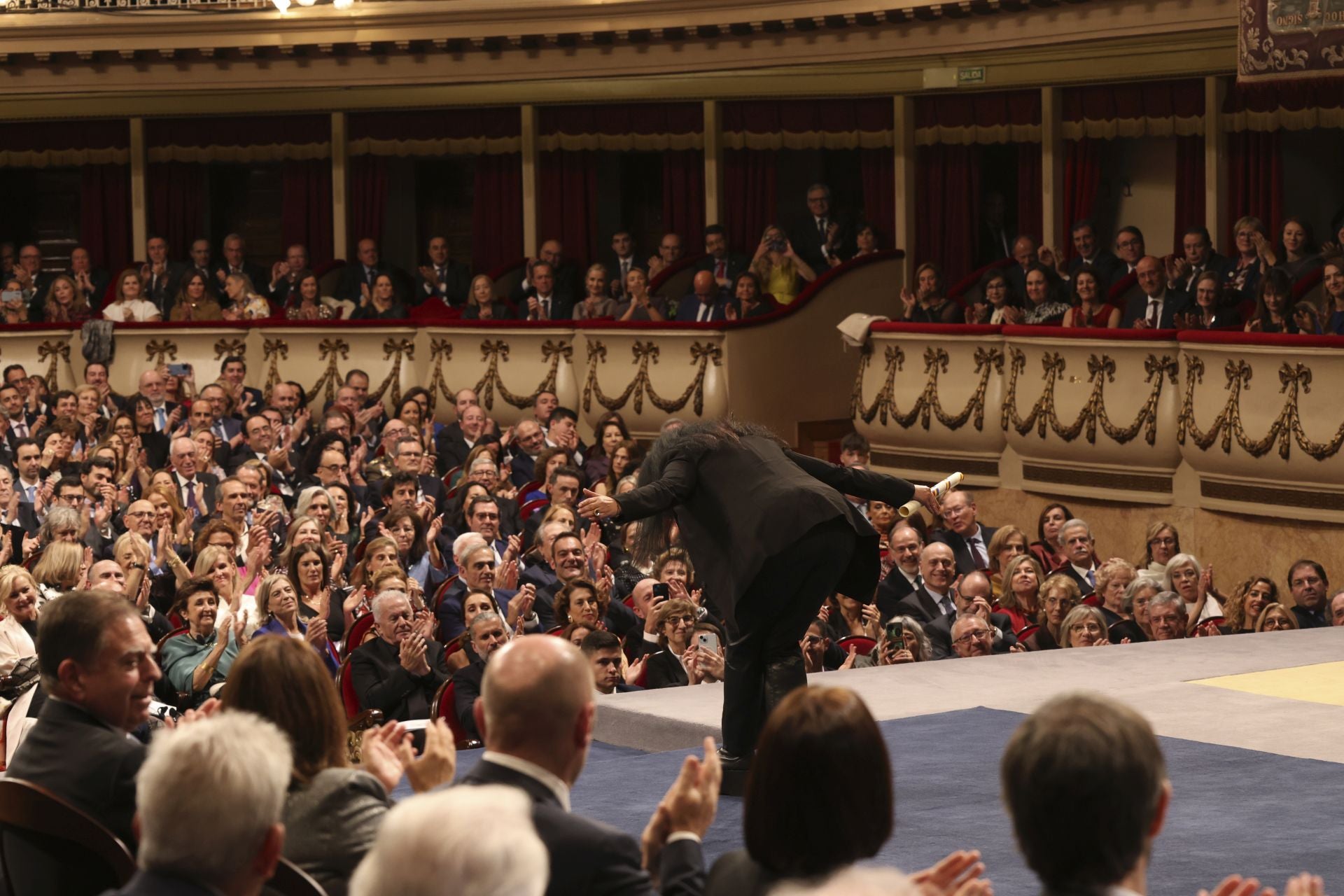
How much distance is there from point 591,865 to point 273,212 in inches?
622

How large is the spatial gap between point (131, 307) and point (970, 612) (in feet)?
31.2

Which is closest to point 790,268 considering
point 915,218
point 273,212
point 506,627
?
point 915,218

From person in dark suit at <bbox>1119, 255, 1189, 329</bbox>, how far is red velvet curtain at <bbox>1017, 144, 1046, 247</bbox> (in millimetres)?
2836

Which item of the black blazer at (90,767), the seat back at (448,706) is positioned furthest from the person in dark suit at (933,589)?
the black blazer at (90,767)

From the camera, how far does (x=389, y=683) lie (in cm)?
661

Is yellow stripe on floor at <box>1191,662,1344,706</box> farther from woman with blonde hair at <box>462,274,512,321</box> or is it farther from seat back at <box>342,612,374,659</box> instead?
woman with blonde hair at <box>462,274,512,321</box>

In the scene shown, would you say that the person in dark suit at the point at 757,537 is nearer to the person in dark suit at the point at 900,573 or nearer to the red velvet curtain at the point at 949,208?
the person in dark suit at the point at 900,573

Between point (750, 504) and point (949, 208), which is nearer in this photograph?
point (750, 504)

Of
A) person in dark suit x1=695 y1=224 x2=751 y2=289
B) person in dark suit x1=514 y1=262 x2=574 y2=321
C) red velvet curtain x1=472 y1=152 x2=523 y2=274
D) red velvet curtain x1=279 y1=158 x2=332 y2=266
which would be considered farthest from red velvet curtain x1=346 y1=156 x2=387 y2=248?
person in dark suit x1=695 y1=224 x2=751 y2=289

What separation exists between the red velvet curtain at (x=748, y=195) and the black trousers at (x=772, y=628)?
10694mm

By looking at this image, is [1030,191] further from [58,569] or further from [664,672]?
[58,569]

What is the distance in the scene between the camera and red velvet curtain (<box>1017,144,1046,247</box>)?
14.1 m

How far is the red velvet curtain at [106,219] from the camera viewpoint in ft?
57.2

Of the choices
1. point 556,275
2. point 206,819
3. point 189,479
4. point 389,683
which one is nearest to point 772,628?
point 389,683
